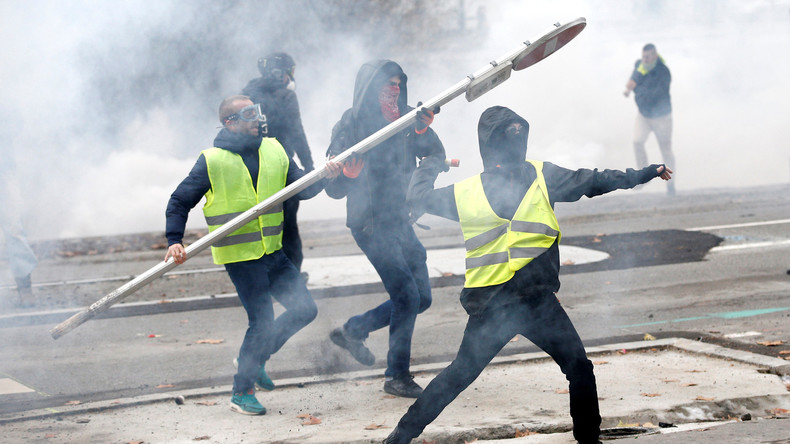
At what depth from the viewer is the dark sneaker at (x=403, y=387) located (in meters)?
5.24

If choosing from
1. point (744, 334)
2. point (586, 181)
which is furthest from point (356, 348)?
point (744, 334)

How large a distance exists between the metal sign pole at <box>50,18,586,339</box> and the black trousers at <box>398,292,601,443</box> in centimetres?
110

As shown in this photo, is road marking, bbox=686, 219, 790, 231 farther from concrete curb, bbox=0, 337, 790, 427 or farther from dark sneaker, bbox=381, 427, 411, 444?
dark sneaker, bbox=381, 427, 411, 444

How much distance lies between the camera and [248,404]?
5.11m

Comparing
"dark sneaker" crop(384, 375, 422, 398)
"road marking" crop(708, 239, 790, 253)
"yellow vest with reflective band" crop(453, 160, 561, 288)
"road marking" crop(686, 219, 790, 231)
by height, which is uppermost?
"yellow vest with reflective band" crop(453, 160, 561, 288)

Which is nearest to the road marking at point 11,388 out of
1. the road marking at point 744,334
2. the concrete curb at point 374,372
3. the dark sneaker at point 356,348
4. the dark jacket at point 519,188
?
the concrete curb at point 374,372

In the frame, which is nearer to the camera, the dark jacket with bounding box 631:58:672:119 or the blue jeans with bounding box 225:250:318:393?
the blue jeans with bounding box 225:250:318:393

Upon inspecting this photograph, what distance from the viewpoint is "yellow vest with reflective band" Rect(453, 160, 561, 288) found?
4.08 metres

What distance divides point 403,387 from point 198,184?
1560 mm

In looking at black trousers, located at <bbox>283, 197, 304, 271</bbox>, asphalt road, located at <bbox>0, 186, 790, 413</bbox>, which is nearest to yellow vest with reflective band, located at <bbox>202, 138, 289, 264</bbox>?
asphalt road, located at <bbox>0, 186, 790, 413</bbox>

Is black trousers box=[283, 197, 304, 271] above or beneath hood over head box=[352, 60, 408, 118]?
beneath

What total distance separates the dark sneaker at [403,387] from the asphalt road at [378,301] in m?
0.75

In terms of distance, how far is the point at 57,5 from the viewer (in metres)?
4.66

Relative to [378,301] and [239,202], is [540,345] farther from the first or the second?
[378,301]
